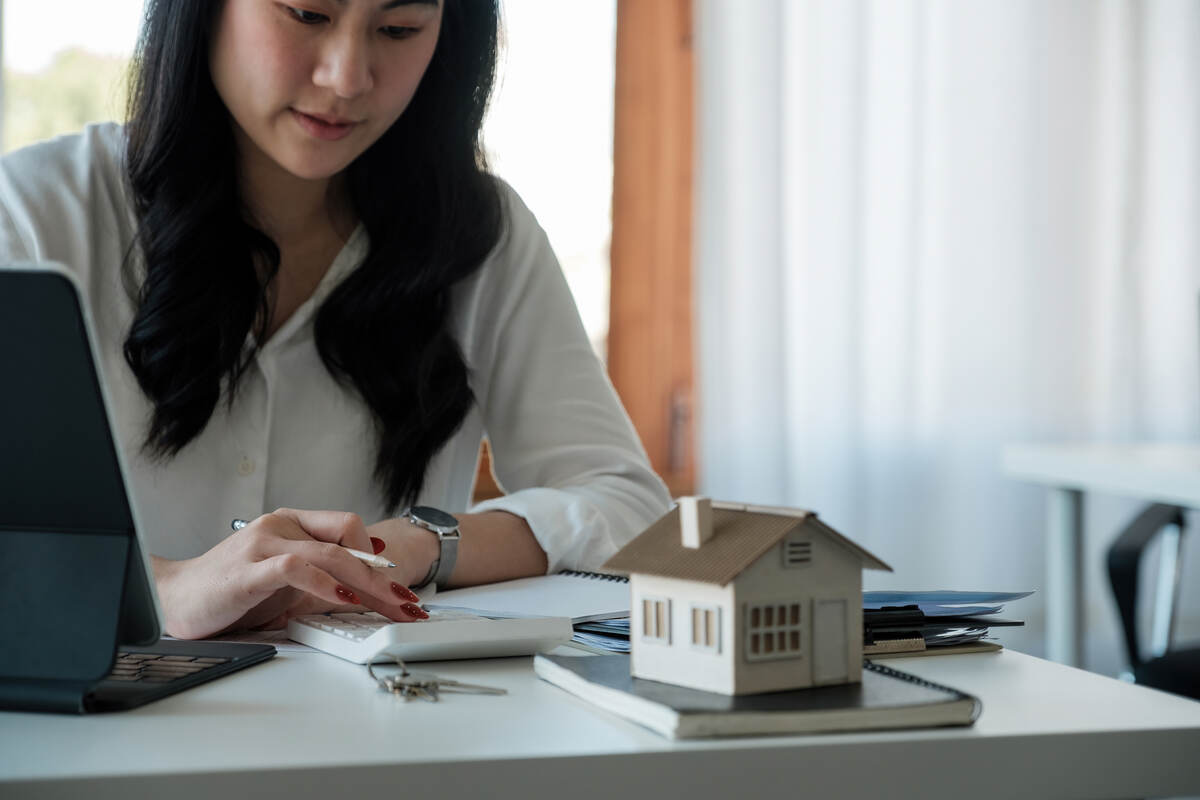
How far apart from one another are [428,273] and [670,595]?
84 centimetres

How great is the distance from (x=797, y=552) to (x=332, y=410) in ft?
2.74

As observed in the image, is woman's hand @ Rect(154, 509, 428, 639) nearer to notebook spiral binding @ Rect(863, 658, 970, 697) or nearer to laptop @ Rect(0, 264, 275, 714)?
laptop @ Rect(0, 264, 275, 714)

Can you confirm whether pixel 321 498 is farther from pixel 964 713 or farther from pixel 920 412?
pixel 920 412

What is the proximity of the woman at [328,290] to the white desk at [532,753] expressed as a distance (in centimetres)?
46

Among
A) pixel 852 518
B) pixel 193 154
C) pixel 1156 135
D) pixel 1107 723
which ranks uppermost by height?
pixel 1156 135

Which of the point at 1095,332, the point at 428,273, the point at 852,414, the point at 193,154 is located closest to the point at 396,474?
the point at 428,273

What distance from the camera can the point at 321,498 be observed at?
1312mm

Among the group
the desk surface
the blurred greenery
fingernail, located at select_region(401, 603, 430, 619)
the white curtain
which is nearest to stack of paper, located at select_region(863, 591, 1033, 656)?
fingernail, located at select_region(401, 603, 430, 619)

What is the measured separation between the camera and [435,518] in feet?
3.40

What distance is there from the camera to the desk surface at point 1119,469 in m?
1.72

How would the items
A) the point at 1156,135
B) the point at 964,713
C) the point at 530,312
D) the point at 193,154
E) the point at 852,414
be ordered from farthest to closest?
the point at 1156,135, the point at 852,414, the point at 530,312, the point at 193,154, the point at 964,713

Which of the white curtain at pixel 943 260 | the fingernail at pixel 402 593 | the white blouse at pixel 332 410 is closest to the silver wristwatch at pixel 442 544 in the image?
the white blouse at pixel 332 410

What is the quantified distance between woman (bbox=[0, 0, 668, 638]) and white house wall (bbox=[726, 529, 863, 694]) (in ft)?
1.59

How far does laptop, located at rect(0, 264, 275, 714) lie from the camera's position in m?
0.55
